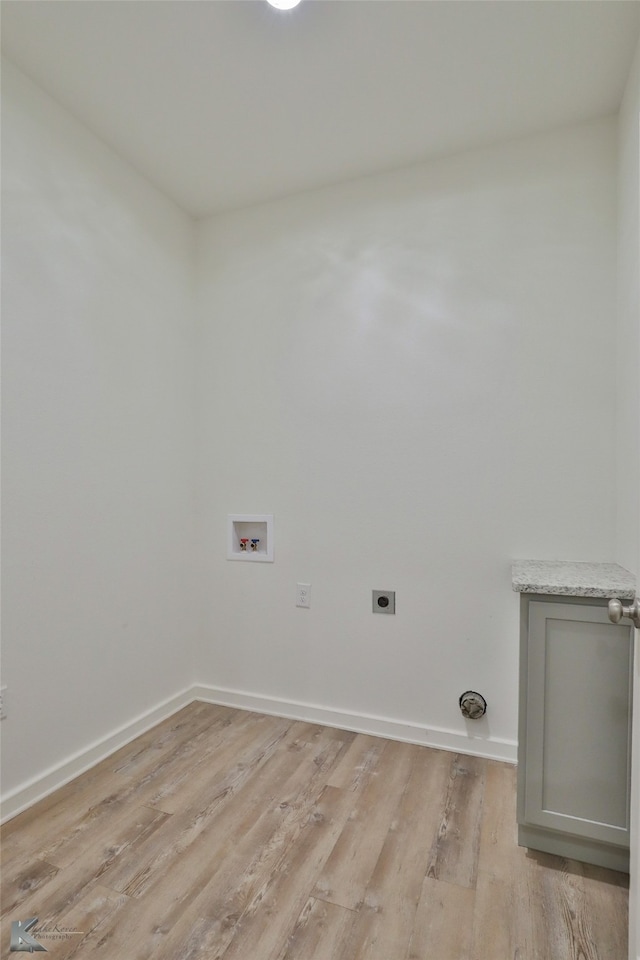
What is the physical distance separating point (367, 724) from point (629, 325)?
6.53 feet

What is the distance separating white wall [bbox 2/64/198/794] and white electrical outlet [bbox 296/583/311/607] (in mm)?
644

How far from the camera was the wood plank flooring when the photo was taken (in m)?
1.29

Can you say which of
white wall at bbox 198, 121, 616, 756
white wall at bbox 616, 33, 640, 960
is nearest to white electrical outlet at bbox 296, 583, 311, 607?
white wall at bbox 198, 121, 616, 756

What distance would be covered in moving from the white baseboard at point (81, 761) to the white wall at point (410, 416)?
1.12 feet

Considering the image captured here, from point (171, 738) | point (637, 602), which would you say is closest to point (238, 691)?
point (171, 738)

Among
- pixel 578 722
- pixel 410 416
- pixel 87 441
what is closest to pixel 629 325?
pixel 410 416

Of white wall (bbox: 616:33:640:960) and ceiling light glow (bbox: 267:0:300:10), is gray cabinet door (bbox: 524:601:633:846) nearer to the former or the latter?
white wall (bbox: 616:33:640:960)

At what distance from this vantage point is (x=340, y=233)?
2500 millimetres

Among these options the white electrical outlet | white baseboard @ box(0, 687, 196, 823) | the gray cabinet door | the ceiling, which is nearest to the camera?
the gray cabinet door

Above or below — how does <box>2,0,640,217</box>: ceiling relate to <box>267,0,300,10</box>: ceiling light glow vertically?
above

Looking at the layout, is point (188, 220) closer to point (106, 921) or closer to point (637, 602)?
point (637, 602)

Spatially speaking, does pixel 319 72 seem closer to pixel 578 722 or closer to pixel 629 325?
pixel 629 325

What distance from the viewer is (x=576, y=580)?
5.36 feet

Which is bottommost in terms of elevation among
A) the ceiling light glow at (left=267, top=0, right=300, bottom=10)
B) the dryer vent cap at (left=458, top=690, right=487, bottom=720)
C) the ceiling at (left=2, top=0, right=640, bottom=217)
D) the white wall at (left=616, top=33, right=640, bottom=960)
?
the dryer vent cap at (left=458, top=690, right=487, bottom=720)
